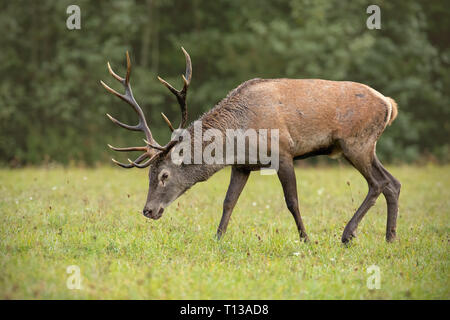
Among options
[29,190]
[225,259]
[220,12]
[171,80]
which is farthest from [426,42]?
[225,259]

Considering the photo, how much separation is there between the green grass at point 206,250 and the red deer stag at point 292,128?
44cm

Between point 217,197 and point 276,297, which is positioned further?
point 217,197

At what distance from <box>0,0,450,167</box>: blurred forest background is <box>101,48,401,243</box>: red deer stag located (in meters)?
12.5

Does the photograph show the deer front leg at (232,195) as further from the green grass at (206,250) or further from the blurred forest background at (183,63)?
the blurred forest background at (183,63)

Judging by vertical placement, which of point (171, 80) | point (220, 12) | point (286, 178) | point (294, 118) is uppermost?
point (220, 12)

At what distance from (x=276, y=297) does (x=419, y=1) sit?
20589 millimetres

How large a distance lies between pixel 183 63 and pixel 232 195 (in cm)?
1623

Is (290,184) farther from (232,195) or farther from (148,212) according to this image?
(148,212)

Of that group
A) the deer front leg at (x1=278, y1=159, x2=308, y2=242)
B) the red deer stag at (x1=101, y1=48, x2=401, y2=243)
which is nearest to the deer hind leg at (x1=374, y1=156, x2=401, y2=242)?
the red deer stag at (x1=101, y1=48, x2=401, y2=243)

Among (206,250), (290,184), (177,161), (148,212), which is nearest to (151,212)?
(148,212)

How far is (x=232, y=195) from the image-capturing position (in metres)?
6.75

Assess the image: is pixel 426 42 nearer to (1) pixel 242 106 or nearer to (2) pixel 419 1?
(2) pixel 419 1

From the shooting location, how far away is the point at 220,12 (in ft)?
75.2

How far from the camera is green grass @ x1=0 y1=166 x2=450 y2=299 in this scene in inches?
179
